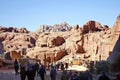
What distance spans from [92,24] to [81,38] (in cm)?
600

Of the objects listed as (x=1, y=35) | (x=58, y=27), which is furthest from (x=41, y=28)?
(x=1, y=35)

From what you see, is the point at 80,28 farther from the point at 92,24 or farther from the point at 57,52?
the point at 57,52

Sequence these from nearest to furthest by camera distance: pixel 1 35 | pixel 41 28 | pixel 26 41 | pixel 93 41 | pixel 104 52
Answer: pixel 104 52
pixel 93 41
pixel 26 41
pixel 1 35
pixel 41 28

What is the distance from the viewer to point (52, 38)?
69438mm

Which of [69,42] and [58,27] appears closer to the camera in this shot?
[69,42]

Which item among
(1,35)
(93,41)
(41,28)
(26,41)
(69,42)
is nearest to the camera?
(93,41)

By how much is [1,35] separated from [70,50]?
109ft

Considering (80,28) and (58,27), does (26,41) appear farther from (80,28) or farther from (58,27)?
(58,27)

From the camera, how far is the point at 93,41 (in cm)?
6297

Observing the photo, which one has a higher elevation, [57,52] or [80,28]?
[80,28]

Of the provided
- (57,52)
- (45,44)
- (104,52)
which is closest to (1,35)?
(45,44)

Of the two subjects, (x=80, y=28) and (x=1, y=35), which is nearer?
(x=80, y=28)

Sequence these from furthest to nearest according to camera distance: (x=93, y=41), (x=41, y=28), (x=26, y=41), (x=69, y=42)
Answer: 1. (x=41, y=28)
2. (x=26, y=41)
3. (x=69, y=42)
4. (x=93, y=41)

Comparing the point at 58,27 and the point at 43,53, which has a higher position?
the point at 58,27
